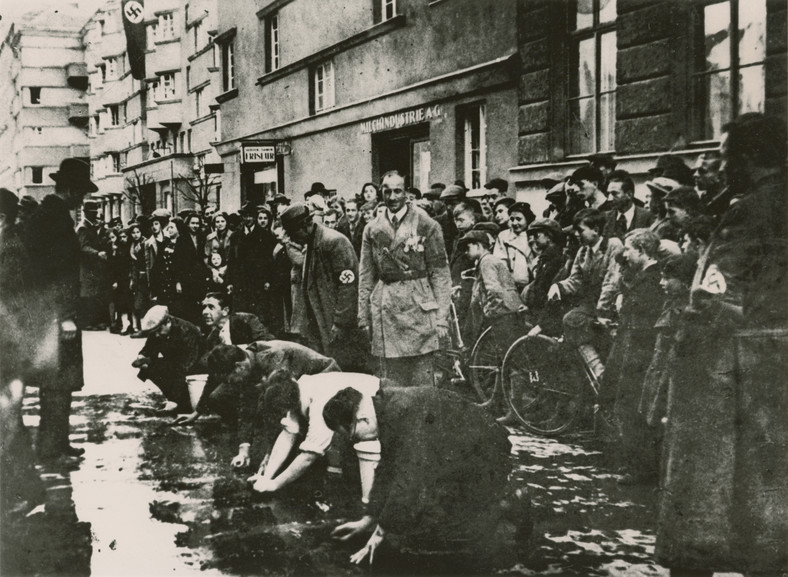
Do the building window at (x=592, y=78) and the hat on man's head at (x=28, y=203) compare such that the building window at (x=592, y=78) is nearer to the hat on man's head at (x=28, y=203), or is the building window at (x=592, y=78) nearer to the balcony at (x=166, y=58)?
the hat on man's head at (x=28, y=203)

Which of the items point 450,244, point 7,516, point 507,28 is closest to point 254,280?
point 450,244

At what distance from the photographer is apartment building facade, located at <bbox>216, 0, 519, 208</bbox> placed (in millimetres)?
13062

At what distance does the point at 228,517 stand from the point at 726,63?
6.05m

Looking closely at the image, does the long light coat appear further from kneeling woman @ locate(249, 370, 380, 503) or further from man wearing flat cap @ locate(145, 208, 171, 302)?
man wearing flat cap @ locate(145, 208, 171, 302)

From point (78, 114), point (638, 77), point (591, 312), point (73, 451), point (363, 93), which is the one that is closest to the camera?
point (591, 312)

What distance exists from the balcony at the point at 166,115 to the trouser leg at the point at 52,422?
3619 centimetres

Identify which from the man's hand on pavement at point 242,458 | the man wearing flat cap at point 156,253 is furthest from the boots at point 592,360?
the man wearing flat cap at point 156,253

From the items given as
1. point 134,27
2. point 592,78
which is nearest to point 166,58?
point 134,27

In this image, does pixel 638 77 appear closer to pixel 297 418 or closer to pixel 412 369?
pixel 412 369

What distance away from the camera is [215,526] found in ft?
17.6

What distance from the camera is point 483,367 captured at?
8.22 m

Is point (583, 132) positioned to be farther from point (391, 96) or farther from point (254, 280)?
point (391, 96)

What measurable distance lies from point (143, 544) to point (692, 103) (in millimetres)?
6675

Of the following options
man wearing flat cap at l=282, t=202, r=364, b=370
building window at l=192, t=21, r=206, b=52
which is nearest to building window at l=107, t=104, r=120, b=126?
building window at l=192, t=21, r=206, b=52
